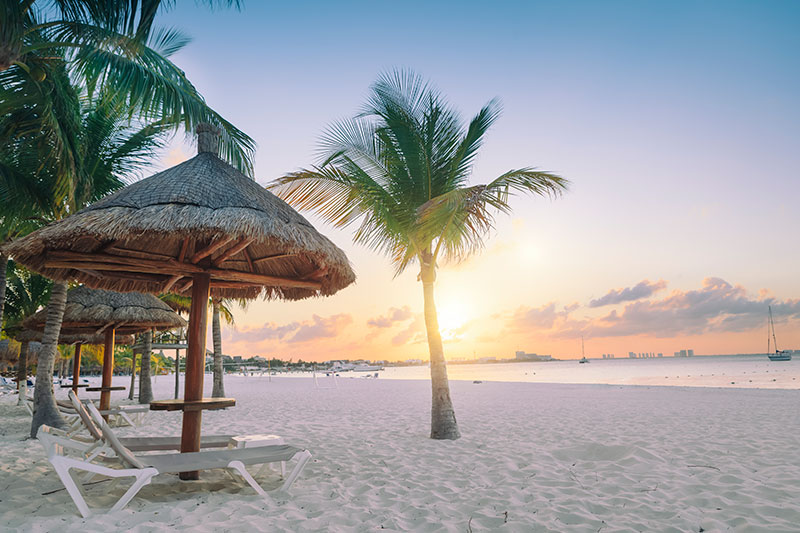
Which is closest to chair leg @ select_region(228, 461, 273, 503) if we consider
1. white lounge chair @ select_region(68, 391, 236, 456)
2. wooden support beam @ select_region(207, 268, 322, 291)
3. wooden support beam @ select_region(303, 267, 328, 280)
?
white lounge chair @ select_region(68, 391, 236, 456)

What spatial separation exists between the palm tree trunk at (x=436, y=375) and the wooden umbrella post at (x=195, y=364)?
3.75 metres

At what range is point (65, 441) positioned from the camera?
4031mm

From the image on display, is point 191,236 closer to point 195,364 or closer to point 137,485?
point 195,364

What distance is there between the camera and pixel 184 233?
4.04 m

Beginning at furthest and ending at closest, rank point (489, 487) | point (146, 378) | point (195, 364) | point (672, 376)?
point (672, 376) < point (146, 378) < point (195, 364) < point (489, 487)

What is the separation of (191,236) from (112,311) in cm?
588

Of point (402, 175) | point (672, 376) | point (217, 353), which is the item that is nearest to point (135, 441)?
point (402, 175)

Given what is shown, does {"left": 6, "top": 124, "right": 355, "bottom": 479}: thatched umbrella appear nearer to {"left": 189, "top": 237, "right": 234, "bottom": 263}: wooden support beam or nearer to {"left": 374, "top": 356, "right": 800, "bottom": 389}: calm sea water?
{"left": 189, "top": 237, "right": 234, "bottom": 263}: wooden support beam

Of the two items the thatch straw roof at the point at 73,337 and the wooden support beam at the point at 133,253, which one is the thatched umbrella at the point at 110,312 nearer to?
the thatch straw roof at the point at 73,337

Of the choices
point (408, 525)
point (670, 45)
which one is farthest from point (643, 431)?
point (670, 45)

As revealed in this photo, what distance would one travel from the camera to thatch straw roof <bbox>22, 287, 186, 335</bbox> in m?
8.62

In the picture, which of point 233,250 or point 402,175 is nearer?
point 233,250

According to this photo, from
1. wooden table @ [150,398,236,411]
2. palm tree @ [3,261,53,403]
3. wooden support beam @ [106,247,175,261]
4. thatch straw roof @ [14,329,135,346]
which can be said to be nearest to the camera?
wooden table @ [150,398,236,411]

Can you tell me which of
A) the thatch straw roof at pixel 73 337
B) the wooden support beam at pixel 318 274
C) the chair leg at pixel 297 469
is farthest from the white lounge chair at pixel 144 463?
the thatch straw roof at pixel 73 337
